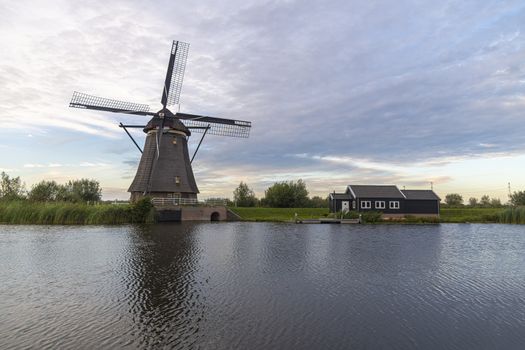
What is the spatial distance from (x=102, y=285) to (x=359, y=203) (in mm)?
39616

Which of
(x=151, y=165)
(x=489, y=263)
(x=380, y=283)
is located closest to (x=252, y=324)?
(x=380, y=283)

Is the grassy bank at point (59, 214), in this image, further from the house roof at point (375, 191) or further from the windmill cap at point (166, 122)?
the house roof at point (375, 191)

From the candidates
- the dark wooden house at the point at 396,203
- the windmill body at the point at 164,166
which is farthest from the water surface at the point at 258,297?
the dark wooden house at the point at 396,203

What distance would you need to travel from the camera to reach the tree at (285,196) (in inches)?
2443

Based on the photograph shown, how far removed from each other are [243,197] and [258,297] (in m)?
56.3

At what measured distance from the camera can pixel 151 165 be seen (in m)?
42.2

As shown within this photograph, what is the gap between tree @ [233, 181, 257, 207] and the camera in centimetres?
6638

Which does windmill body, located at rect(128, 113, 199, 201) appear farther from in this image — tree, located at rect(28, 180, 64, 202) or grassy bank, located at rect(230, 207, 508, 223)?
tree, located at rect(28, 180, 64, 202)

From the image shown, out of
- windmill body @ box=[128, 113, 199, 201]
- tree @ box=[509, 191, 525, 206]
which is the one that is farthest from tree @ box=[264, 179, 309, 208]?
tree @ box=[509, 191, 525, 206]

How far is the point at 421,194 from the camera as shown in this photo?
4784 cm

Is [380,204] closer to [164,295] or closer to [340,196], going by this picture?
[340,196]

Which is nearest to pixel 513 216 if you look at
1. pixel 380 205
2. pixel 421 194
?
pixel 421 194

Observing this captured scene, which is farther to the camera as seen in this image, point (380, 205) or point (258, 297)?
point (380, 205)

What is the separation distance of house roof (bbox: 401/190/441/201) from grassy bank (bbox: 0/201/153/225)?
3695 cm
